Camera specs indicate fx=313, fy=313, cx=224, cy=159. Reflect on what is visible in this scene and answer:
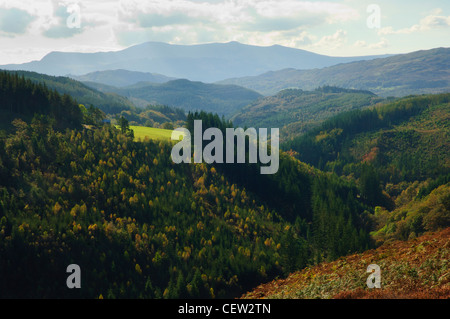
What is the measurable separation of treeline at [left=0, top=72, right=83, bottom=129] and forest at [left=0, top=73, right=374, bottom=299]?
1.24 ft

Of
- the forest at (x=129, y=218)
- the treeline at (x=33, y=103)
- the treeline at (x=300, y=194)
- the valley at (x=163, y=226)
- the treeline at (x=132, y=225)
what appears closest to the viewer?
the valley at (x=163, y=226)

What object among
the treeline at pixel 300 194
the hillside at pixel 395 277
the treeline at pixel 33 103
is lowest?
the treeline at pixel 300 194

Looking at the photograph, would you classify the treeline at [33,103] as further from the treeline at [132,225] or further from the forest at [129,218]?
the treeline at [132,225]

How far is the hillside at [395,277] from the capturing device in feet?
121

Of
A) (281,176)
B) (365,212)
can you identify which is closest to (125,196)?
(281,176)

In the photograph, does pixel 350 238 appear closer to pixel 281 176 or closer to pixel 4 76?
pixel 281 176

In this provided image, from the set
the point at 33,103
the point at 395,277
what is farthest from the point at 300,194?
the point at 33,103

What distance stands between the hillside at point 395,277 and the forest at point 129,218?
25.5m

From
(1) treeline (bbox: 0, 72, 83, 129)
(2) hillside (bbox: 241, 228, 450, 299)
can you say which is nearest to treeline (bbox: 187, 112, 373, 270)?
(2) hillside (bbox: 241, 228, 450, 299)

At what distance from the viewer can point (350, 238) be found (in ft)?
272

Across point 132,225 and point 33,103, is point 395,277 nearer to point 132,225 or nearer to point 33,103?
point 132,225

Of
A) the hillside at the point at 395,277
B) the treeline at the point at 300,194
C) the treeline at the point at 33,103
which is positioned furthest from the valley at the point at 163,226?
the treeline at the point at 300,194

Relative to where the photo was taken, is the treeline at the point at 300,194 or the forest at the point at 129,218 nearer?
the forest at the point at 129,218

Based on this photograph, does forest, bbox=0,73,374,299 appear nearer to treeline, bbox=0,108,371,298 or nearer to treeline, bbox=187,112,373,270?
treeline, bbox=0,108,371,298
